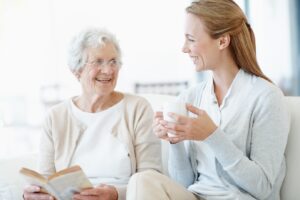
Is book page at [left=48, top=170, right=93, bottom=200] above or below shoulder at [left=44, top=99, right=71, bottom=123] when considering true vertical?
below

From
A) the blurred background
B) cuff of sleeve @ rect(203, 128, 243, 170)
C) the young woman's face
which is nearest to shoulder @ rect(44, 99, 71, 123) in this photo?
the young woman's face

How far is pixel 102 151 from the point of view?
196 centimetres

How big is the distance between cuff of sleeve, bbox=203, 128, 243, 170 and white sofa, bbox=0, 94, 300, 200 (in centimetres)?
29

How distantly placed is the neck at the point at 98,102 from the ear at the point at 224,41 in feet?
1.80

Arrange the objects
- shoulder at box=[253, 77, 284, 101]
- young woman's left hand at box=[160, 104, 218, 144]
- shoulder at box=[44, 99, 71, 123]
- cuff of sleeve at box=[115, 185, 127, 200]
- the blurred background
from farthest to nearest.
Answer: the blurred background, shoulder at box=[44, 99, 71, 123], cuff of sleeve at box=[115, 185, 127, 200], shoulder at box=[253, 77, 284, 101], young woman's left hand at box=[160, 104, 218, 144]

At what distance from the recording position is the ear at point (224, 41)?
1.66 m

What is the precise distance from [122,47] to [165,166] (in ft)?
11.5

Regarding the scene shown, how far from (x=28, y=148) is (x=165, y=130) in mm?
4351

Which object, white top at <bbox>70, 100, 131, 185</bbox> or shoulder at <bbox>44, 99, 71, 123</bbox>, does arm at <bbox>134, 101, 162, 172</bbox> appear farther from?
shoulder at <bbox>44, 99, 71, 123</bbox>

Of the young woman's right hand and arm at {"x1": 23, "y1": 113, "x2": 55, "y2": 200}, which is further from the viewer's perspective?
arm at {"x1": 23, "y1": 113, "x2": 55, "y2": 200}

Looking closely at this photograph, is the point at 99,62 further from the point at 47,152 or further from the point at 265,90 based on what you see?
the point at 265,90

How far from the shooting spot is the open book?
1.56m

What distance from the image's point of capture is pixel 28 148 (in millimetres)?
5586

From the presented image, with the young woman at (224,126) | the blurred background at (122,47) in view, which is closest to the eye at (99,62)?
the young woman at (224,126)
